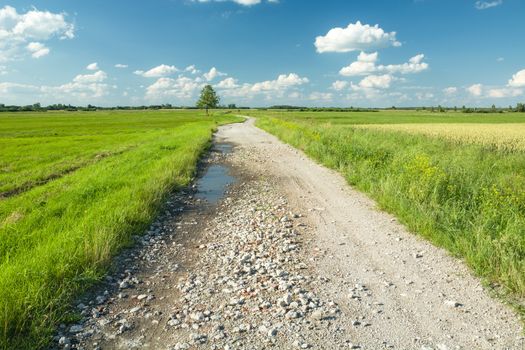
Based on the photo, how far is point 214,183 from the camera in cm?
1708

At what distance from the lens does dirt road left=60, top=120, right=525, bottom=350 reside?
5.13m

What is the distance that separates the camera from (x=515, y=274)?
611cm

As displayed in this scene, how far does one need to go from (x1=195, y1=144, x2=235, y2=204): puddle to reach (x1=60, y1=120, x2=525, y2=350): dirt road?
3427mm

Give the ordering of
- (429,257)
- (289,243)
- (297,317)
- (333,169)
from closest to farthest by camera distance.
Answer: (297,317) < (429,257) < (289,243) < (333,169)

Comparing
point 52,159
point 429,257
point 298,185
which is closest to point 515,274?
point 429,257

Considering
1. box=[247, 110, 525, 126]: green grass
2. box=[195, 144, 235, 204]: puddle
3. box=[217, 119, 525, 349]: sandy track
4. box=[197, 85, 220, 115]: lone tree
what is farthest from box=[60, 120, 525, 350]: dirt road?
box=[197, 85, 220, 115]: lone tree

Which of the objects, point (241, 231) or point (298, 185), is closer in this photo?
point (241, 231)

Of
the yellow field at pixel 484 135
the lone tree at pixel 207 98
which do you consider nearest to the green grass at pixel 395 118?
the yellow field at pixel 484 135

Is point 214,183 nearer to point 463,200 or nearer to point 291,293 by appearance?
point 463,200

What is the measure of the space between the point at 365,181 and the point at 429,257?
6.74 m

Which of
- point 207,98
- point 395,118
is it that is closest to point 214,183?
point 395,118

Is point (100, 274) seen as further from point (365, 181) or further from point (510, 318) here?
point (365, 181)

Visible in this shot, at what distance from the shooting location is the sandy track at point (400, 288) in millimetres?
5125

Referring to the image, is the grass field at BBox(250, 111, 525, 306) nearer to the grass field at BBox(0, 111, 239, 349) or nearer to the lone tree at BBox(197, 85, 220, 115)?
the grass field at BBox(0, 111, 239, 349)
